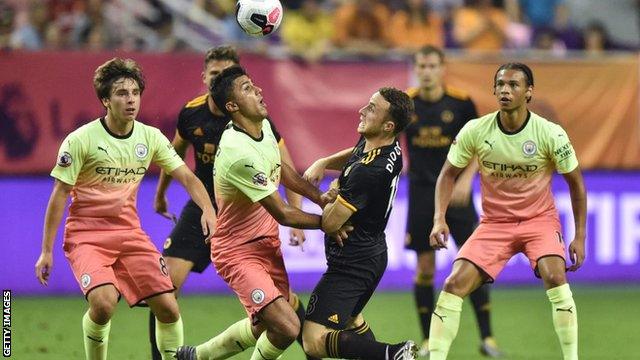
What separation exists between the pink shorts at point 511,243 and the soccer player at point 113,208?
197cm

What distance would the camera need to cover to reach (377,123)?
846cm

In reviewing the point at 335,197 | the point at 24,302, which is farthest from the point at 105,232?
the point at 24,302

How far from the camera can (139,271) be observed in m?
8.75

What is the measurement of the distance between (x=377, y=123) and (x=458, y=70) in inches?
279

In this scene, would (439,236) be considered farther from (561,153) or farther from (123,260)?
(123,260)

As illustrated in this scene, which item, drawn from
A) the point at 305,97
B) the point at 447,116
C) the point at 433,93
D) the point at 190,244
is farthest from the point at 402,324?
the point at 305,97

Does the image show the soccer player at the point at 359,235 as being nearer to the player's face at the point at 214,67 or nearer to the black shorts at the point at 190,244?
the black shorts at the point at 190,244

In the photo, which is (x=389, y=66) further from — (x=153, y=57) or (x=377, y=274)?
(x=377, y=274)

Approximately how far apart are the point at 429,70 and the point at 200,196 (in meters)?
3.26

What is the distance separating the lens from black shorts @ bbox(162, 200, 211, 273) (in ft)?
32.2

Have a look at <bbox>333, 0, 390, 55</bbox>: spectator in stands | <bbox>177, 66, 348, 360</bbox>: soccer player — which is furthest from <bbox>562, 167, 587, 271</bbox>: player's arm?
<bbox>333, 0, 390, 55</bbox>: spectator in stands

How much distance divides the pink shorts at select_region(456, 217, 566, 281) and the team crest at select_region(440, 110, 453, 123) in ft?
7.39

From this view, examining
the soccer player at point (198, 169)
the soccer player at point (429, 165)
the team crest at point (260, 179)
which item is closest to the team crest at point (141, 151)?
the soccer player at point (198, 169)

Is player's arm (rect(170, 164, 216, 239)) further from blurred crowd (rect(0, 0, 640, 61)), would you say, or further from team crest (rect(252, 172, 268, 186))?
blurred crowd (rect(0, 0, 640, 61))
